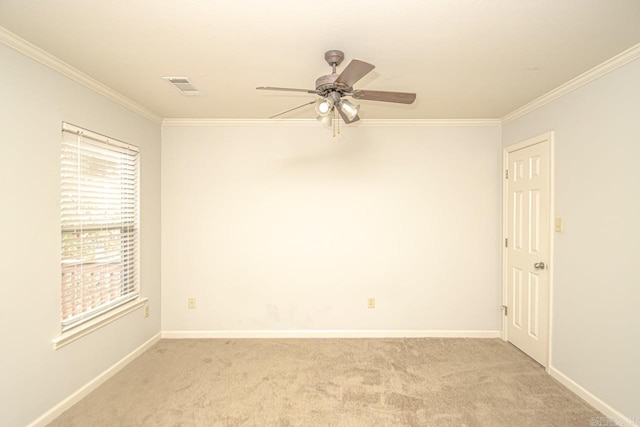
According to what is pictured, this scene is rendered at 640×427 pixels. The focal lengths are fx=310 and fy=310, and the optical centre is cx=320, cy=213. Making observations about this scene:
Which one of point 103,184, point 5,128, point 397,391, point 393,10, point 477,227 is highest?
point 393,10

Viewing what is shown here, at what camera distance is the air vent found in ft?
8.25

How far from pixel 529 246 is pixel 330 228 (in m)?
2.06

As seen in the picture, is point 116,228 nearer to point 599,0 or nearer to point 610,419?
point 599,0

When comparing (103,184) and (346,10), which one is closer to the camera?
(346,10)

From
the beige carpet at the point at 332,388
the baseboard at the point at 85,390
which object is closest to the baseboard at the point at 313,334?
the beige carpet at the point at 332,388

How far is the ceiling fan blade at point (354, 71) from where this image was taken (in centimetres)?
162

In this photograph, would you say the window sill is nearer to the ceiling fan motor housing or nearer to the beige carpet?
the beige carpet

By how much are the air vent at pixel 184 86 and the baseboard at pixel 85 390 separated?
256 centimetres

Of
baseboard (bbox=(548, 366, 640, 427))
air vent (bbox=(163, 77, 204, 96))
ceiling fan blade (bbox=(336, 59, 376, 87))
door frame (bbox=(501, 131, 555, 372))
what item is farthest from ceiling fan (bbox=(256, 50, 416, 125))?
baseboard (bbox=(548, 366, 640, 427))

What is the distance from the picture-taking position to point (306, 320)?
3.67 meters

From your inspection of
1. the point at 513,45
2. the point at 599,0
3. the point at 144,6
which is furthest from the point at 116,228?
the point at 599,0

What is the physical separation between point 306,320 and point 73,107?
9.85 feet

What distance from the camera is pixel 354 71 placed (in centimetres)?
170

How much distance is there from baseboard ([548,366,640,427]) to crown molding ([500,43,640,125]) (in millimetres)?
2376
